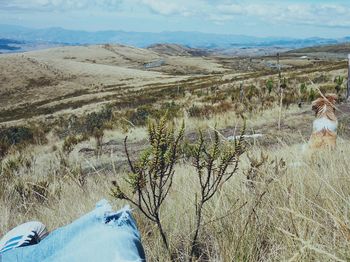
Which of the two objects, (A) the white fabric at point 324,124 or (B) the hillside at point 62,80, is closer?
(A) the white fabric at point 324,124

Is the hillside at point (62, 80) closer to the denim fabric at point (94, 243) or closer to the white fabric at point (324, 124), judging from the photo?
the white fabric at point (324, 124)

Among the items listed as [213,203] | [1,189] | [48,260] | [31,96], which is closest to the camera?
[48,260]

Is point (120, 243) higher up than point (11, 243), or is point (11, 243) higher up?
point (120, 243)

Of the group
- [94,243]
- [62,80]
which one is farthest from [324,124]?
[62,80]

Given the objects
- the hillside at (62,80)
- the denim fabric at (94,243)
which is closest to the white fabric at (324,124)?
the denim fabric at (94,243)

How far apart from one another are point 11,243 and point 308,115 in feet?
32.8

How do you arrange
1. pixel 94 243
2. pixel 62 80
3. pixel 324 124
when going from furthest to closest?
pixel 62 80
pixel 324 124
pixel 94 243

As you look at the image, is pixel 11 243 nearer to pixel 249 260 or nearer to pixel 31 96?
pixel 249 260

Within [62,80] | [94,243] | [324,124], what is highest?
[94,243]

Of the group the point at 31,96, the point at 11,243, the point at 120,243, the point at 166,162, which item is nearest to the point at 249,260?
the point at 166,162

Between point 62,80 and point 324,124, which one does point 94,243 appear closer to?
point 324,124

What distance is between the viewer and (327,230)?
194 cm

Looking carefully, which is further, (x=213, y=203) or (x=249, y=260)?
(x=213, y=203)

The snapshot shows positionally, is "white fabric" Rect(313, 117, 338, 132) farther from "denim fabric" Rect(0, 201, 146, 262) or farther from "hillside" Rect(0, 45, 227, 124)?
"hillside" Rect(0, 45, 227, 124)
